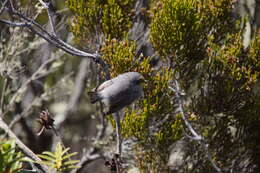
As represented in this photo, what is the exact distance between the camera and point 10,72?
3.63 metres

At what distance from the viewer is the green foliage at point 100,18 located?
2.69m

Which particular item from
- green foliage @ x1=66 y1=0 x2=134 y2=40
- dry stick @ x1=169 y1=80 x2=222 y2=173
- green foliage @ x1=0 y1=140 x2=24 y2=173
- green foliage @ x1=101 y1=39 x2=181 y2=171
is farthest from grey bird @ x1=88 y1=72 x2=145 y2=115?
green foliage @ x1=66 y1=0 x2=134 y2=40

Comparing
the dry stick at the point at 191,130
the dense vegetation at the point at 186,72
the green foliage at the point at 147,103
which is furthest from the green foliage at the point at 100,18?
the dry stick at the point at 191,130

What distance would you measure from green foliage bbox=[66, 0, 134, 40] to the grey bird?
0.83 metres

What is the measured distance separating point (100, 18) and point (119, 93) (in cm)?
104

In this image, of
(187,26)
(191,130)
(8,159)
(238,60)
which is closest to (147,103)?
(191,130)

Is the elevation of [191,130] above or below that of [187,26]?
below

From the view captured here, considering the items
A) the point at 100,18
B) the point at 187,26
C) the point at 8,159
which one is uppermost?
the point at 100,18

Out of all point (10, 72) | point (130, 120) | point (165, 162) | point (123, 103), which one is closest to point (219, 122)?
point (165, 162)

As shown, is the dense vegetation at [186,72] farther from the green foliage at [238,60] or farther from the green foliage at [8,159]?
the green foliage at [8,159]

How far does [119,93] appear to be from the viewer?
186cm

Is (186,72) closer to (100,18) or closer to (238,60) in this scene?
(238,60)

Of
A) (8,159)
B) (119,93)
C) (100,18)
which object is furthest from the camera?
(100,18)

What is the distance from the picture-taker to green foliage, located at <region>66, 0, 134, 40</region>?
269cm
